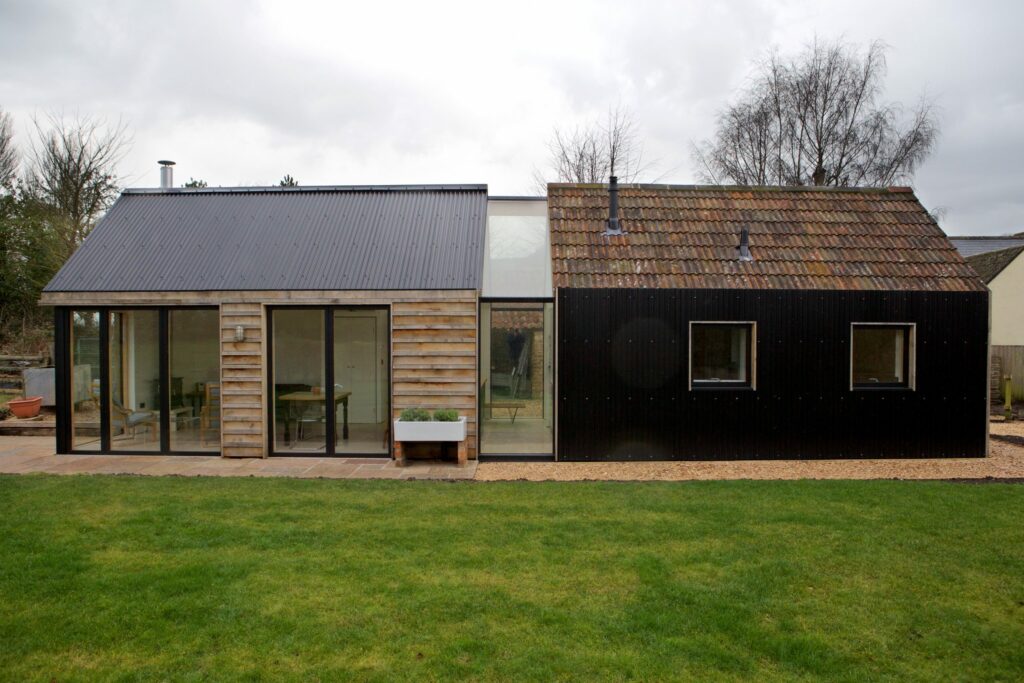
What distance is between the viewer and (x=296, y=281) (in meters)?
9.00

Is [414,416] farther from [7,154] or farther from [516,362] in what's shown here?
[7,154]

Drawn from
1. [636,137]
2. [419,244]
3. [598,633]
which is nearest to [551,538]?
[598,633]

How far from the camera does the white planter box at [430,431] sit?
8266 millimetres

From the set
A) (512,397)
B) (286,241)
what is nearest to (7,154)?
(286,241)

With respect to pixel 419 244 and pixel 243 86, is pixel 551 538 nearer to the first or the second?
pixel 419 244

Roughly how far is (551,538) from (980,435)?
7363mm

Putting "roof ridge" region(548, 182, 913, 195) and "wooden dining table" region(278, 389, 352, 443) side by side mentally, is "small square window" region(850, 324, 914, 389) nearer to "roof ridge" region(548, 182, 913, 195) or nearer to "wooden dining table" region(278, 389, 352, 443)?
"roof ridge" region(548, 182, 913, 195)

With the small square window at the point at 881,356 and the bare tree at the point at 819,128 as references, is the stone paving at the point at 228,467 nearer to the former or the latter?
the small square window at the point at 881,356

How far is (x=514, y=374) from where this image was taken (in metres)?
9.11

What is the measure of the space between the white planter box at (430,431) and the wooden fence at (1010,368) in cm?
1336

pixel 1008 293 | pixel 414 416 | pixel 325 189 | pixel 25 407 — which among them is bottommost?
pixel 25 407

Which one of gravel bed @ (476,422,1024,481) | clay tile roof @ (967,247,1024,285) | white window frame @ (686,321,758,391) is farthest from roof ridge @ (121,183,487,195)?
clay tile roof @ (967,247,1024,285)

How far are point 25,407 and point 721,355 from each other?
12618 mm

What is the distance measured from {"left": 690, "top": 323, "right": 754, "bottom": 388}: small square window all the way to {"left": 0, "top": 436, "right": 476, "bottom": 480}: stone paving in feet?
11.0
